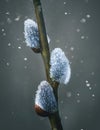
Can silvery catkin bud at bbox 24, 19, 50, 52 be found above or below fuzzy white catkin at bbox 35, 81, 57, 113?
above

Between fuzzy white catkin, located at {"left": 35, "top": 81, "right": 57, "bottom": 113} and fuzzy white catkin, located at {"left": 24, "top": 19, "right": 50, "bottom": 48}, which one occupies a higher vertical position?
fuzzy white catkin, located at {"left": 24, "top": 19, "right": 50, "bottom": 48}

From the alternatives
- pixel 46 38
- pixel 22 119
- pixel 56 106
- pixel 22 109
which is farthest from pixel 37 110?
pixel 22 119

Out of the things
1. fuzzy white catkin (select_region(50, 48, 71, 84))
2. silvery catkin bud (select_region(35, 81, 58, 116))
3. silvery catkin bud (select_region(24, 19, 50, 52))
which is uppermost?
silvery catkin bud (select_region(24, 19, 50, 52))

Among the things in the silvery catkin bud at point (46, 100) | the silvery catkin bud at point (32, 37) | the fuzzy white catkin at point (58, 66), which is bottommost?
the silvery catkin bud at point (46, 100)

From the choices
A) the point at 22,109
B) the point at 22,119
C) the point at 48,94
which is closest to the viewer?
the point at 48,94

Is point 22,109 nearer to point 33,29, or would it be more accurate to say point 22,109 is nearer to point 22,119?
point 22,119

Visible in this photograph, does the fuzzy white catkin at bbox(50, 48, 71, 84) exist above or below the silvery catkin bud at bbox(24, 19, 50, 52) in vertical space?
below
